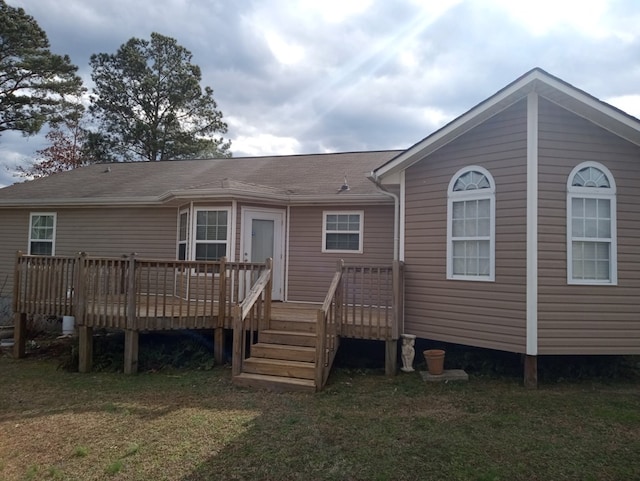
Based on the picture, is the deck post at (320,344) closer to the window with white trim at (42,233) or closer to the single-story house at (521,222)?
the single-story house at (521,222)

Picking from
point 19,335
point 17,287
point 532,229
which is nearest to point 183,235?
point 17,287

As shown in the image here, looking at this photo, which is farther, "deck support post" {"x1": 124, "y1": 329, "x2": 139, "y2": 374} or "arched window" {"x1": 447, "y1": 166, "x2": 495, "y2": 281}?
"deck support post" {"x1": 124, "y1": 329, "x2": 139, "y2": 374}

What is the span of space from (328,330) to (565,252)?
3.49 m

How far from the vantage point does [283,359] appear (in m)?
6.08

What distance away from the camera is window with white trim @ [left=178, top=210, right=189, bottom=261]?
9141mm

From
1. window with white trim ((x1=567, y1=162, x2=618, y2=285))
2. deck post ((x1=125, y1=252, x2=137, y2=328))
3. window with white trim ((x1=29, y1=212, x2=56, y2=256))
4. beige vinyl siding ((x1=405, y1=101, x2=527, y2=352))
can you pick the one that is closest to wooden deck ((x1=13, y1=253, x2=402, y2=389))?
deck post ((x1=125, y1=252, x2=137, y2=328))

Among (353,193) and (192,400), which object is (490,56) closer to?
(353,193)

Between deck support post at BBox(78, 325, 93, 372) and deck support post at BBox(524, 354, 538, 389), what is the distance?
6797 mm

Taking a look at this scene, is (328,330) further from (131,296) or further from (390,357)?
(131,296)

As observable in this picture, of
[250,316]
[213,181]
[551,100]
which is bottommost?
[250,316]

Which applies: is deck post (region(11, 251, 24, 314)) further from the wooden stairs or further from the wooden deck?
the wooden stairs

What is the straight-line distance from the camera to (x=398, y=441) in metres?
4.04

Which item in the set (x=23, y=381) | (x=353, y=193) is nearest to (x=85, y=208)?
(x=23, y=381)

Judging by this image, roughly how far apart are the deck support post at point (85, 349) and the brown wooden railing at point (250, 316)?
2556mm
